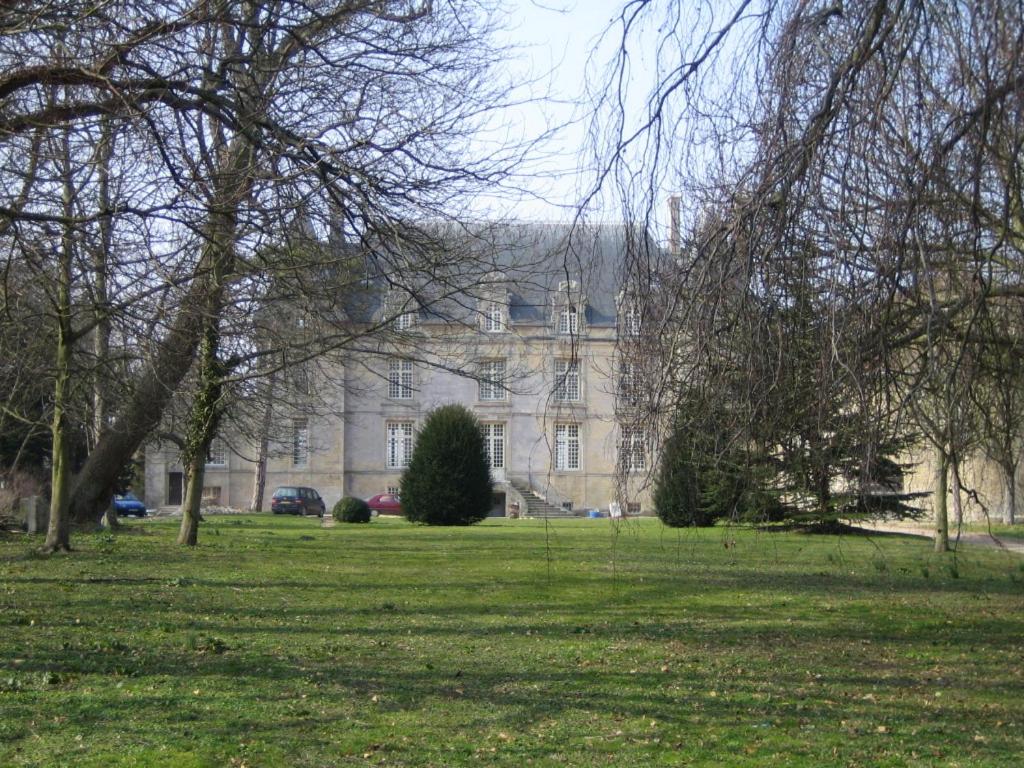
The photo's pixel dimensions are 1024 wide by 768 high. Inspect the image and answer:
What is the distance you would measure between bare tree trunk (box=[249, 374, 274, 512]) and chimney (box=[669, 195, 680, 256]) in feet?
31.4

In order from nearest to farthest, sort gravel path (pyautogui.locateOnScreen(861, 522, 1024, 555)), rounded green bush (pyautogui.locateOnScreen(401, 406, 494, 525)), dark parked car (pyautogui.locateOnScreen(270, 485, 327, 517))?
gravel path (pyautogui.locateOnScreen(861, 522, 1024, 555))
rounded green bush (pyautogui.locateOnScreen(401, 406, 494, 525))
dark parked car (pyautogui.locateOnScreen(270, 485, 327, 517))

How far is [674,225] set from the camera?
6.48 metres

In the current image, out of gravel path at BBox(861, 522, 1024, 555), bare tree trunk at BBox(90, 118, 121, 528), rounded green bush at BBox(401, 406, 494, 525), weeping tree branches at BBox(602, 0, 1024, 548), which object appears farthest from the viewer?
rounded green bush at BBox(401, 406, 494, 525)

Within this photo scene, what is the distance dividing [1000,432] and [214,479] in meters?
46.4

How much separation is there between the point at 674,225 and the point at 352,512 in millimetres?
28366

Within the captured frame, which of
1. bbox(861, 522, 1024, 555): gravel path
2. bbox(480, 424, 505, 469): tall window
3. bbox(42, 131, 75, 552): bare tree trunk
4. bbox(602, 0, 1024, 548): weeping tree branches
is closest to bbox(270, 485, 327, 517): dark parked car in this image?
bbox(480, 424, 505, 469): tall window

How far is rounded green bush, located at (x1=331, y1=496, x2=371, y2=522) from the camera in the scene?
111 ft

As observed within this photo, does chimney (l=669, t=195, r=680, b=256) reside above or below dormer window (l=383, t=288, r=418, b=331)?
below

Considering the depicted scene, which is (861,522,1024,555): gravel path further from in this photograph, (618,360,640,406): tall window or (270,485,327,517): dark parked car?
(270,485,327,517): dark parked car

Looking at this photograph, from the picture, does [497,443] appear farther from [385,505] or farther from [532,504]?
[385,505]

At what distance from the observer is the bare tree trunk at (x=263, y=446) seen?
60.5 ft

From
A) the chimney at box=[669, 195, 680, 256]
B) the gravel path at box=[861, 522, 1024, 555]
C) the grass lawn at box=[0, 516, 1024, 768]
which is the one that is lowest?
the grass lawn at box=[0, 516, 1024, 768]

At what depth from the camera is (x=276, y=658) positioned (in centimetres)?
806

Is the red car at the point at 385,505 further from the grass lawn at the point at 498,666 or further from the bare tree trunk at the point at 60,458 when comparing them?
the grass lawn at the point at 498,666
